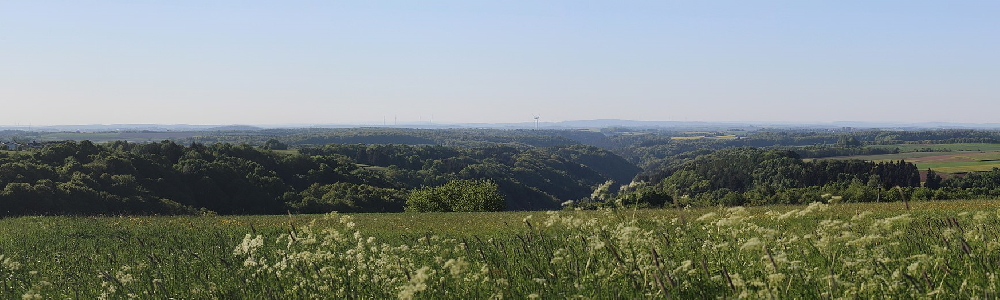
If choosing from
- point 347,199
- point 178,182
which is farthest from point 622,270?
point 347,199

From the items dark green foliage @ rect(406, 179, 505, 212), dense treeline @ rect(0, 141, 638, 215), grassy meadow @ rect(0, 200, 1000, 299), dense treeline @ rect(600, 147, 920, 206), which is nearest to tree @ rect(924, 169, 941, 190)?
dense treeline @ rect(600, 147, 920, 206)

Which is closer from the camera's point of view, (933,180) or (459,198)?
(459,198)

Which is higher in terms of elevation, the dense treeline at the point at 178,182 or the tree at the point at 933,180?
the dense treeline at the point at 178,182

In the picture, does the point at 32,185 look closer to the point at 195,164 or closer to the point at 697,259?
the point at 195,164

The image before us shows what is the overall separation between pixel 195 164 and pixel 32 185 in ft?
108

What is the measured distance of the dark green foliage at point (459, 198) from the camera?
218 feet

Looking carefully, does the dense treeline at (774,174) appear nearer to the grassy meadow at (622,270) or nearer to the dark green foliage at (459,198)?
the dark green foliage at (459,198)

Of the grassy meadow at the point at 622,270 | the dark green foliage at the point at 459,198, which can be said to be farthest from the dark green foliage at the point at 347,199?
the grassy meadow at the point at 622,270

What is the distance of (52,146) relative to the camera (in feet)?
282

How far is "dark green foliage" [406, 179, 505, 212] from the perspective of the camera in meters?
66.5

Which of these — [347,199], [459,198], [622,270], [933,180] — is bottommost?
[347,199]

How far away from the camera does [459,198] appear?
69875 mm

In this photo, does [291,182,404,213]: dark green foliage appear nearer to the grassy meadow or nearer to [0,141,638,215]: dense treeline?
[0,141,638,215]: dense treeline

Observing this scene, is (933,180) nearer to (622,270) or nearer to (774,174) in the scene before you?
(774,174)
